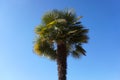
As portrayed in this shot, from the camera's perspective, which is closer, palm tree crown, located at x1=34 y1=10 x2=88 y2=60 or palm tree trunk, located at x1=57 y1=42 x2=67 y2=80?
palm tree trunk, located at x1=57 y1=42 x2=67 y2=80

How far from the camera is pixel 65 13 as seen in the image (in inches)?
1048

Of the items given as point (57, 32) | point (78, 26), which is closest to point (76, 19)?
point (78, 26)

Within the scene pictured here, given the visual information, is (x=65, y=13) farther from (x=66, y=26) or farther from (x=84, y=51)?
(x=84, y=51)

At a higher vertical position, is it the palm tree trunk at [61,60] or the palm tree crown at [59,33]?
the palm tree crown at [59,33]

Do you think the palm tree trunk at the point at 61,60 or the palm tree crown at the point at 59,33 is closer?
the palm tree trunk at the point at 61,60

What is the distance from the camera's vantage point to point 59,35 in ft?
81.3

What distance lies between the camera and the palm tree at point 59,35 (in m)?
24.8

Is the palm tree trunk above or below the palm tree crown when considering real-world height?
below

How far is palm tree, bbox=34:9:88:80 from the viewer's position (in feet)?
81.3

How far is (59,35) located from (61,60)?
7.51 feet

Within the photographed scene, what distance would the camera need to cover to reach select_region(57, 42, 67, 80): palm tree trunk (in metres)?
22.7

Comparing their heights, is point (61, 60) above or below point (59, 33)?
below

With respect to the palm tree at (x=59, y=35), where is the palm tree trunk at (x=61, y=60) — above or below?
below

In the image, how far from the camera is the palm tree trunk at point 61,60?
22656mm
